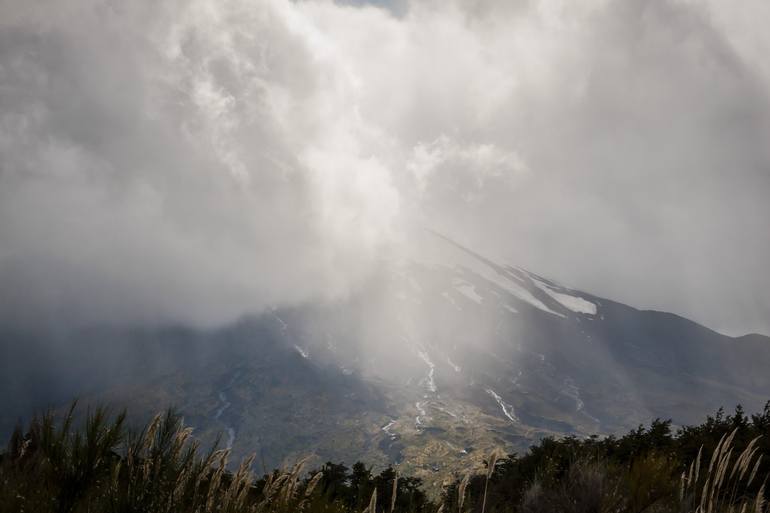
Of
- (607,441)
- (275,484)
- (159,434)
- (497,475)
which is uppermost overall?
(159,434)

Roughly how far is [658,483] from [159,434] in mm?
6934

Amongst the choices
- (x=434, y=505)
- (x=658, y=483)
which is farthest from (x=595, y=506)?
(x=434, y=505)

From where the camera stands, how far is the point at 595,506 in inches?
286

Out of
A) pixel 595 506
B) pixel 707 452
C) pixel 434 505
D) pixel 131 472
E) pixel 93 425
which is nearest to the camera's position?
pixel 131 472

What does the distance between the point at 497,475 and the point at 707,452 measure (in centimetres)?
1422

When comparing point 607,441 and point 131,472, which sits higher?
point 131,472

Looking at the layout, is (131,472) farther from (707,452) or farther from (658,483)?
(707,452)

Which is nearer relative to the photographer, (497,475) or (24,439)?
(24,439)

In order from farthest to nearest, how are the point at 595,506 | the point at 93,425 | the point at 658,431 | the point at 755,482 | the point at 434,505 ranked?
1. the point at 658,431
2. the point at 755,482
3. the point at 595,506
4. the point at 434,505
5. the point at 93,425

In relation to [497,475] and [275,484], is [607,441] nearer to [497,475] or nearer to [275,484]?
[497,475]

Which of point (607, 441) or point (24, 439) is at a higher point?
point (24, 439)

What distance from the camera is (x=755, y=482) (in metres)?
11.6

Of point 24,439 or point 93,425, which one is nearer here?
point 93,425

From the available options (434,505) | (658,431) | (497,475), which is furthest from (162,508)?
(658,431)
